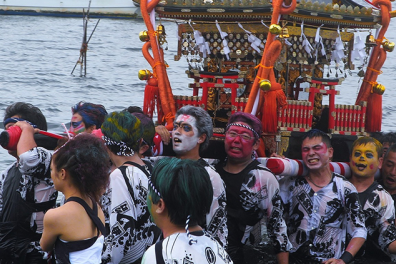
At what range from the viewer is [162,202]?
3.09 metres

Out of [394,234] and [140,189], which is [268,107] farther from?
[140,189]

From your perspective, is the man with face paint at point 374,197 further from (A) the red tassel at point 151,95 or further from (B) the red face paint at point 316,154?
(A) the red tassel at point 151,95

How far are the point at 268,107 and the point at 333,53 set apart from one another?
1418 mm

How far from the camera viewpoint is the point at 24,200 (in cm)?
502

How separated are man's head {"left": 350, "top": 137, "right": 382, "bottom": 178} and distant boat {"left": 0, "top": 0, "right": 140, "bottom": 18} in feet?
116

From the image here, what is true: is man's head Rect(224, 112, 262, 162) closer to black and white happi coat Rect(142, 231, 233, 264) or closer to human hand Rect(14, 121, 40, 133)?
human hand Rect(14, 121, 40, 133)

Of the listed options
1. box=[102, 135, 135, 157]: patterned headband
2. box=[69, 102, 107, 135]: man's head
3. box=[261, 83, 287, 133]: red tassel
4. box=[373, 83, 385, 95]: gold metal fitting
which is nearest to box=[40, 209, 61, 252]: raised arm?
box=[102, 135, 135, 157]: patterned headband

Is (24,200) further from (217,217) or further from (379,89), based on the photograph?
(379,89)

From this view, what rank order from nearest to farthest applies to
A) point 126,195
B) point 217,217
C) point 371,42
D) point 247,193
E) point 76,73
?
point 126,195 < point 217,217 < point 247,193 < point 371,42 < point 76,73

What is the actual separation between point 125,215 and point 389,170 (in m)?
3.10

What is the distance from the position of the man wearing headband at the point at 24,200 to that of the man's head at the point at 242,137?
60.6 inches

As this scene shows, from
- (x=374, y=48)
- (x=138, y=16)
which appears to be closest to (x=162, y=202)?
(x=374, y=48)

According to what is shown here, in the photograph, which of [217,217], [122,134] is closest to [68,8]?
[217,217]

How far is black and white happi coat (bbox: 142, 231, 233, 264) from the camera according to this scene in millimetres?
2990
